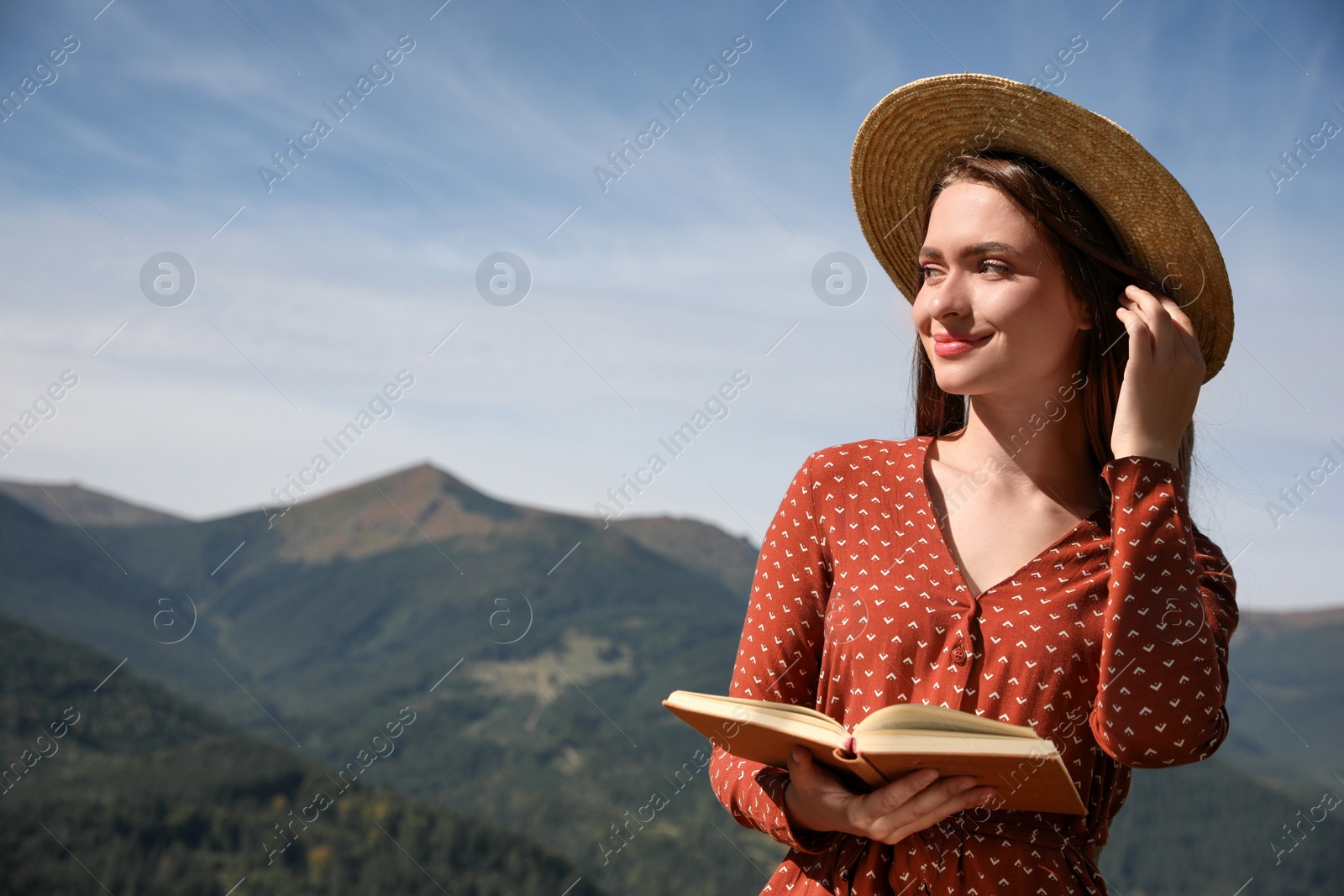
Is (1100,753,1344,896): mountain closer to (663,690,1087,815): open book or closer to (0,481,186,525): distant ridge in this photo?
(663,690,1087,815): open book

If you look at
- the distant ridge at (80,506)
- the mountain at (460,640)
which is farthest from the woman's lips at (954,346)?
the distant ridge at (80,506)

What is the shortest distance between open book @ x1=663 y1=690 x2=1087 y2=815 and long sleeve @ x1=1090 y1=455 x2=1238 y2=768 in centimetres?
19

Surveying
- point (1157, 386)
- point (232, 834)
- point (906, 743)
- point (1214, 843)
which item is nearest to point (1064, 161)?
point (1157, 386)

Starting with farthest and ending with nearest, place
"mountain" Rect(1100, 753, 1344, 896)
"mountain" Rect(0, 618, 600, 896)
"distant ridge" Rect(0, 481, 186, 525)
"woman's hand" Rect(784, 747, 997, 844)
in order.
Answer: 1. "distant ridge" Rect(0, 481, 186, 525)
2. "mountain" Rect(1100, 753, 1344, 896)
3. "mountain" Rect(0, 618, 600, 896)
4. "woman's hand" Rect(784, 747, 997, 844)

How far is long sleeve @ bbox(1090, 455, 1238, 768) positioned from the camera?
1896 millimetres

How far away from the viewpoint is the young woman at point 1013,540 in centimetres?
195

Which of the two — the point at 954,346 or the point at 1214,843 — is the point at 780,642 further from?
the point at 1214,843

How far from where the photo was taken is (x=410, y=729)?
112938 millimetres

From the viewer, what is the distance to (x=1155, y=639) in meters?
1.91

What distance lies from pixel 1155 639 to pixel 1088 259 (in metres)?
0.80

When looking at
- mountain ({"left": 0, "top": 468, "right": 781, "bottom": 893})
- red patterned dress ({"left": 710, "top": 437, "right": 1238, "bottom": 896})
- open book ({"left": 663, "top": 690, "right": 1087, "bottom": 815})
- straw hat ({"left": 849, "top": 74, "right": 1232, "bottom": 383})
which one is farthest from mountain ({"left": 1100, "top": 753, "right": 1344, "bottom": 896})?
open book ({"left": 663, "top": 690, "right": 1087, "bottom": 815})

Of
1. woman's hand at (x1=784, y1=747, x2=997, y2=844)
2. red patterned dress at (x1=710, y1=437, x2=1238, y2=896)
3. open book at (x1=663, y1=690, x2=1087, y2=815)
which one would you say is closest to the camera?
open book at (x1=663, y1=690, x2=1087, y2=815)

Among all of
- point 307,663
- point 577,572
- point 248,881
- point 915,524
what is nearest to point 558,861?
point 248,881

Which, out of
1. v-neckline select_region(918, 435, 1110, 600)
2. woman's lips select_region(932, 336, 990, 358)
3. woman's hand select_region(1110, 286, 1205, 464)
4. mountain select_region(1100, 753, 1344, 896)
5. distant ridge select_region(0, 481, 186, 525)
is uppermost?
distant ridge select_region(0, 481, 186, 525)
